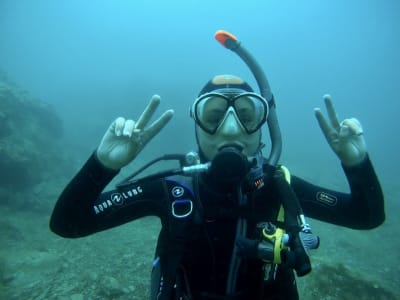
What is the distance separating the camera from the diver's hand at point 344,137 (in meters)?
2.40

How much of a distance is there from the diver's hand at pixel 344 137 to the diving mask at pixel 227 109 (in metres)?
0.53

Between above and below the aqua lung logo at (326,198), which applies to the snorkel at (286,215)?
above

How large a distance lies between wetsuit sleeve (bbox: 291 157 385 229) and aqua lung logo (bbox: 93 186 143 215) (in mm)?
1554

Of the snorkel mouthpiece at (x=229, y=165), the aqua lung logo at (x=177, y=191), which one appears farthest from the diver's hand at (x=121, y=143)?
the snorkel mouthpiece at (x=229, y=165)

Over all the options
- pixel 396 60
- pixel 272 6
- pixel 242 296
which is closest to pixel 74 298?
pixel 242 296

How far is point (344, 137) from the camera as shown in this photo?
2420mm

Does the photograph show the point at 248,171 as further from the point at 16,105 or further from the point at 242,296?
the point at 16,105

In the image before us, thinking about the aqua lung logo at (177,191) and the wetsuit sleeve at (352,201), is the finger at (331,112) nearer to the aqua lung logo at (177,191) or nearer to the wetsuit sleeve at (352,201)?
the wetsuit sleeve at (352,201)

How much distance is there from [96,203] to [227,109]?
140 cm

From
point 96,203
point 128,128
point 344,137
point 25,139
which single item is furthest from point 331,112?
point 25,139

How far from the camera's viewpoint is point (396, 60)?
173375 mm

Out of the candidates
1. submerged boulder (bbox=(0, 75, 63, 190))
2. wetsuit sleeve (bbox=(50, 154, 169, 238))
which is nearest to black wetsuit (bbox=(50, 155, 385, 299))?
wetsuit sleeve (bbox=(50, 154, 169, 238))

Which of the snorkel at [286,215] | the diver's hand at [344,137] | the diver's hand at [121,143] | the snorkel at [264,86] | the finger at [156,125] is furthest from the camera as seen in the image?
the snorkel at [264,86]

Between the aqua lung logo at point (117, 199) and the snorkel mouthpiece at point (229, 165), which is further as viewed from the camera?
the aqua lung logo at point (117, 199)
